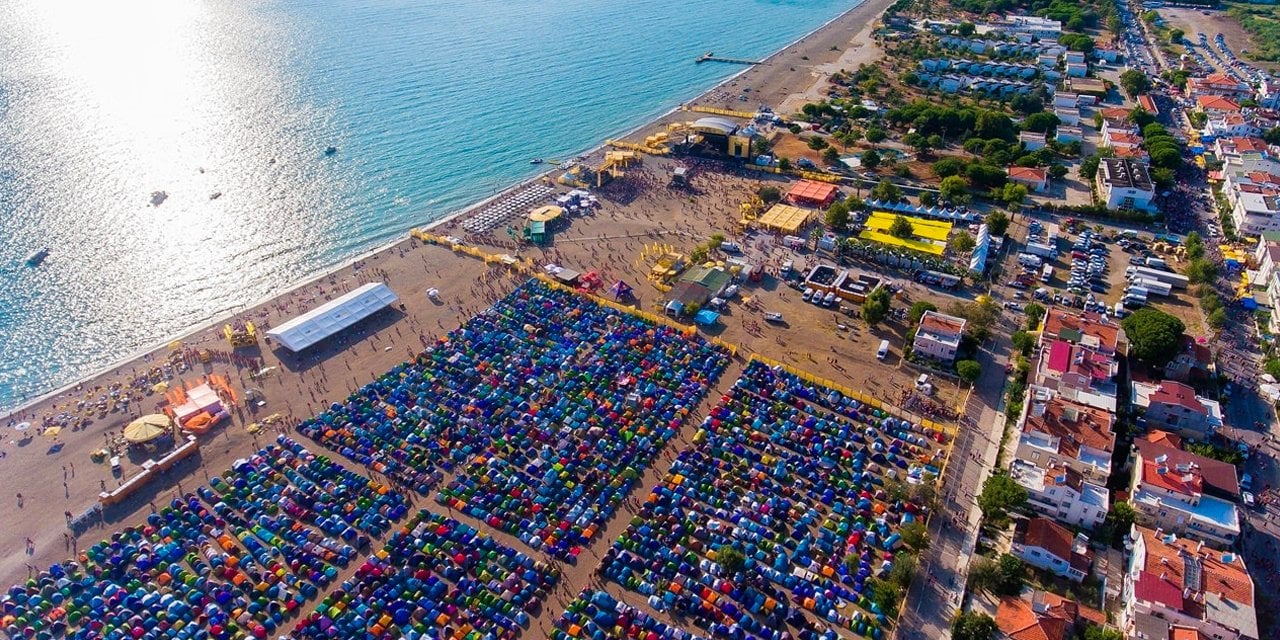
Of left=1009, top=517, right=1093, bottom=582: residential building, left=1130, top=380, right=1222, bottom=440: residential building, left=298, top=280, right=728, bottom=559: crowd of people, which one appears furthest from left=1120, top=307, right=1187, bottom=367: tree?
left=298, top=280, right=728, bottom=559: crowd of people

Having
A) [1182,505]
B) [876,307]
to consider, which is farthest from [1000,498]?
[876,307]

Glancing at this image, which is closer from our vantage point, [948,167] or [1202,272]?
[1202,272]

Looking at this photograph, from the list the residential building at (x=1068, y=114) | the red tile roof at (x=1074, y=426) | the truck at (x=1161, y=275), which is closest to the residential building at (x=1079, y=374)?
the red tile roof at (x=1074, y=426)

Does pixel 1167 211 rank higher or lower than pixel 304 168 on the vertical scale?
lower

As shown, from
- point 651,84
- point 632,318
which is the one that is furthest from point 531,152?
point 632,318

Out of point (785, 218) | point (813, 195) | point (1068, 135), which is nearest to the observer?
point (785, 218)

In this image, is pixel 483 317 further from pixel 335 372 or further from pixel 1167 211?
pixel 1167 211

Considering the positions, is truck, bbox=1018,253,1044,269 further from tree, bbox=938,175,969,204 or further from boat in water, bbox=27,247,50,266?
boat in water, bbox=27,247,50,266

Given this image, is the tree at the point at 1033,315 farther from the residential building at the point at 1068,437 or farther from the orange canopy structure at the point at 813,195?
the orange canopy structure at the point at 813,195

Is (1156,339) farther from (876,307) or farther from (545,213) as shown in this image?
(545,213)
